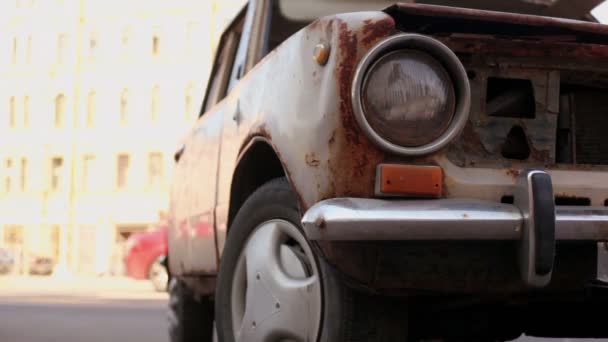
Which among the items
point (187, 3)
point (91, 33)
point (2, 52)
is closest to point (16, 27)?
point (2, 52)

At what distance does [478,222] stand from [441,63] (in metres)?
0.41

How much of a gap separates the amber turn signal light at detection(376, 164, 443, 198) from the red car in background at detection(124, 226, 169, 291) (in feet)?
51.9

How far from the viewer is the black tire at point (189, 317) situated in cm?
484

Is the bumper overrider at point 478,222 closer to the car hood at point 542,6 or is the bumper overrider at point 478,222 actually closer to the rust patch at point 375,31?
the rust patch at point 375,31

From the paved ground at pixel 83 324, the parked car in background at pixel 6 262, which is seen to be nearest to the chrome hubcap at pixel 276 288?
the paved ground at pixel 83 324

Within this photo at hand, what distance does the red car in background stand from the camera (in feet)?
58.7

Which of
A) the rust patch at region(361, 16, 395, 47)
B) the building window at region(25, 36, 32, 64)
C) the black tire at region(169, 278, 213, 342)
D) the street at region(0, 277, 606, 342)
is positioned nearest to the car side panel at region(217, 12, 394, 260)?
the rust patch at region(361, 16, 395, 47)

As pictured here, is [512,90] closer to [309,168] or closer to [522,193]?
[522,193]

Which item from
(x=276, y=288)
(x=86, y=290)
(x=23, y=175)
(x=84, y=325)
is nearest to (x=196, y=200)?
(x=276, y=288)

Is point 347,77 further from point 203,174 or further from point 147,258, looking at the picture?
point 147,258

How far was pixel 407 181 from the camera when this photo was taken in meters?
2.20

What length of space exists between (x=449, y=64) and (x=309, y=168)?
1.36ft

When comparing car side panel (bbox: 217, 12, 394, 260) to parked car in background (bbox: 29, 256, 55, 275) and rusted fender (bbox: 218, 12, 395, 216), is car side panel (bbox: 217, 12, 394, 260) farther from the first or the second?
parked car in background (bbox: 29, 256, 55, 275)

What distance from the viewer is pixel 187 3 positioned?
128 feet
